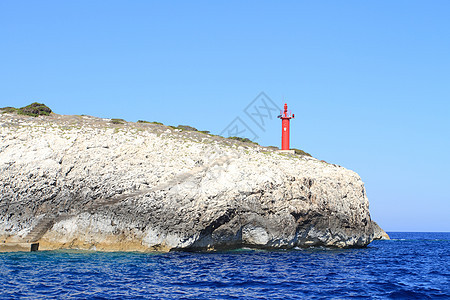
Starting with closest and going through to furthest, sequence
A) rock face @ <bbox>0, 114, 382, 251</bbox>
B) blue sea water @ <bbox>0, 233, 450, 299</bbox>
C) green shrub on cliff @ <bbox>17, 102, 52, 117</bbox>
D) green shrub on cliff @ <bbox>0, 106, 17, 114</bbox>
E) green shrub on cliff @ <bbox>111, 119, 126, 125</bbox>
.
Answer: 1. blue sea water @ <bbox>0, 233, 450, 299</bbox>
2. rock face @ <bbox>0, 114, 382, 251</bbox>
3. green shrub on cliff @ <bbox>17, 102, 52, 117</bbox>
4. green shrub on cliff @ <bbox>0, 106, 17, 114</bbox>
5. green shrub on cliff @ <bbox>111, 119, 126, 125</bbox>

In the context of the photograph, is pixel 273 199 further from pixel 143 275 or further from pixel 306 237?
pixel 143 275

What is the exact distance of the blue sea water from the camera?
17.5 meters

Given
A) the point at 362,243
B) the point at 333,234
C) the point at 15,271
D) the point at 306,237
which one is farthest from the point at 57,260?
the point at 362,243

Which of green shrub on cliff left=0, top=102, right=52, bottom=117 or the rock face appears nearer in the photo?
the rock face

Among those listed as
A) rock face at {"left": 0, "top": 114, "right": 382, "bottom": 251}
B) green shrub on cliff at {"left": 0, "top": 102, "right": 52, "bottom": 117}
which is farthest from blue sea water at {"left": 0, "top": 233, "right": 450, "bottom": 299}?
green shrub on cliff at {"left": 0, "top": 102, "right": 52, "bottom": 117}

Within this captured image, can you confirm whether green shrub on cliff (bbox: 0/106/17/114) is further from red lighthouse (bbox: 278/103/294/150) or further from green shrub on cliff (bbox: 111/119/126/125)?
red lighthouse (bbox: 278/103/294/150)

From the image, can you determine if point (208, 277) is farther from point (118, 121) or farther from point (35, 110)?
point (35, 110)

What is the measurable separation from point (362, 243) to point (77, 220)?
2790 cm

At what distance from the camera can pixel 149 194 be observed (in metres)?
32.1

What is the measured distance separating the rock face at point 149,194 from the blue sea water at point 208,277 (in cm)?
264

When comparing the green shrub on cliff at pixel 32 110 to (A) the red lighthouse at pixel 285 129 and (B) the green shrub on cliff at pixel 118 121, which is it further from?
(A) the red lighthouse at pixel 285 129

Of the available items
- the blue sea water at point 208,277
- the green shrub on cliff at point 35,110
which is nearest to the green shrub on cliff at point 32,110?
the green shrub on cliff at point 35,110

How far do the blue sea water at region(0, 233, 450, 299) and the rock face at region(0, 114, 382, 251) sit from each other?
264cm

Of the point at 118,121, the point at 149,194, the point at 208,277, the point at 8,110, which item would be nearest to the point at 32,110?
the point at 8,110
